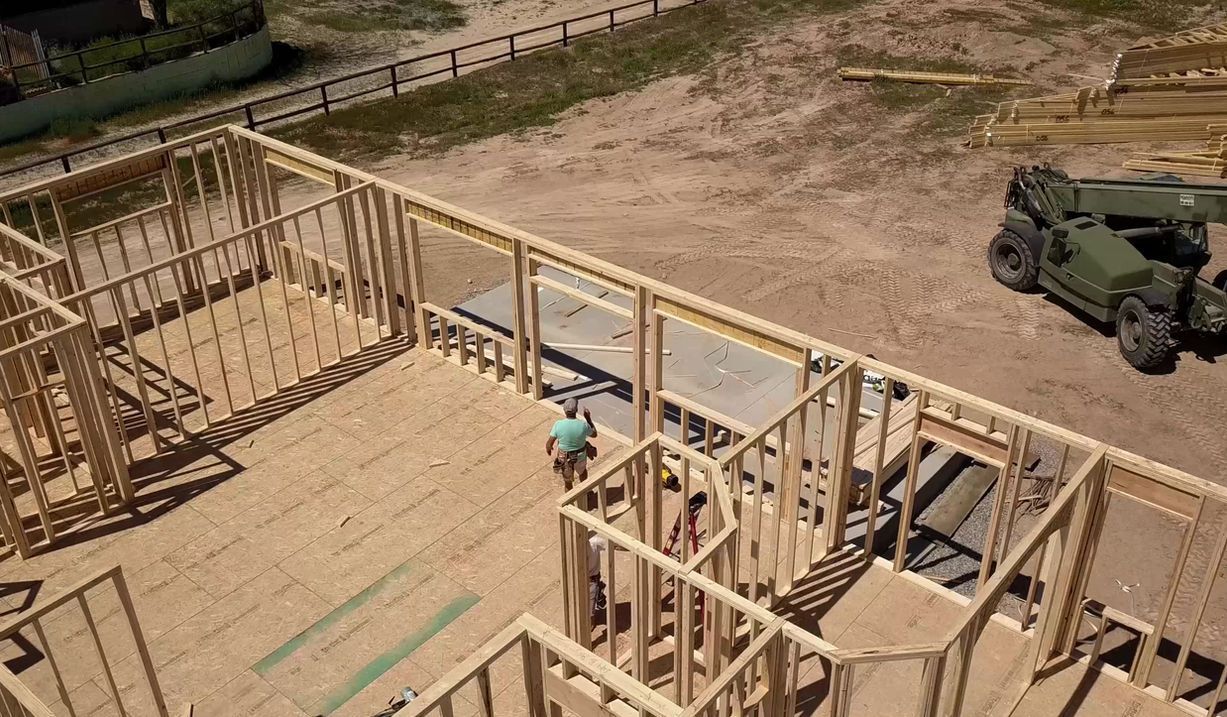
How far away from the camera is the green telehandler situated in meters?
16.0

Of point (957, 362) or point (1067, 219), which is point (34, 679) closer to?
point (957, 362)

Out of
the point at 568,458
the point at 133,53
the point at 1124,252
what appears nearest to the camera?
the point at 568,458

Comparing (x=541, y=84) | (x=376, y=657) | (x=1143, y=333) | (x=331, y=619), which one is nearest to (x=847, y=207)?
(x=1143, y=333)

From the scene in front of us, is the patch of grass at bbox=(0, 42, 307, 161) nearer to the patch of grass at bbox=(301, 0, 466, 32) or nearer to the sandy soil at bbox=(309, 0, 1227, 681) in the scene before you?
the patch of grass at bbox=(301, 0, 466, 32)

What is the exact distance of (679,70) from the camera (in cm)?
2983

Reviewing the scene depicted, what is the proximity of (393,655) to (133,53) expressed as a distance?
2556cm

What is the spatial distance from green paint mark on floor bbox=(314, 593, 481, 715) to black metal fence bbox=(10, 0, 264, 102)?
876 inches

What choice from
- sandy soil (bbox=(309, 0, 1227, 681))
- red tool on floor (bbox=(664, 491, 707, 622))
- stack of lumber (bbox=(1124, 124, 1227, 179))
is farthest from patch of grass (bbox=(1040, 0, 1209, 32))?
red tool on floor (bbox=(664, 491, 707, 622))

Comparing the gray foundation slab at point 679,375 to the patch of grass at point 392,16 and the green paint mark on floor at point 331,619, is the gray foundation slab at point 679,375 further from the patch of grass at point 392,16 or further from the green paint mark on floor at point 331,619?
the patch of grass at point 392,16

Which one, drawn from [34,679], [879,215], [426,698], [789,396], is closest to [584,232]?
[879,215]

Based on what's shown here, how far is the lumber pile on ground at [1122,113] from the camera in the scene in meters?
23.9

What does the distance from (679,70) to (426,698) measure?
2526cm

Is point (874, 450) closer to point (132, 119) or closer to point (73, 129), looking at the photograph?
point (132, 119)

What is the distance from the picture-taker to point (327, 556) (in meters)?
11.6
